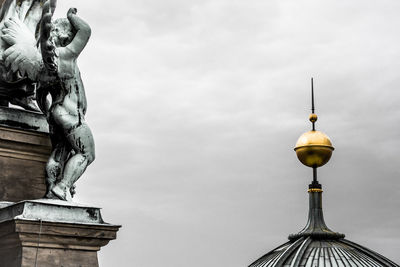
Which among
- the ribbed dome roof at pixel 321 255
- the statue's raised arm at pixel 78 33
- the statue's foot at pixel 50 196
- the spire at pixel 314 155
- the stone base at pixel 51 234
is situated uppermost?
the spire at pixel 314 155

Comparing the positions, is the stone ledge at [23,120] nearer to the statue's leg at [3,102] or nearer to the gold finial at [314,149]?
the statue's leg at [3,102]

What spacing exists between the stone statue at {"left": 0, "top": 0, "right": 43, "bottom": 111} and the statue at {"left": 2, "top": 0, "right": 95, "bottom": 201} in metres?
0.36

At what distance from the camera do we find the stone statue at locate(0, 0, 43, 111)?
10547mm

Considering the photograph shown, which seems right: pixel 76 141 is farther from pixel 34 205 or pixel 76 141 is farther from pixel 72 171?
pixel 34 205

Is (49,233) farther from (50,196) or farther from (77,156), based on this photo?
(77,156)

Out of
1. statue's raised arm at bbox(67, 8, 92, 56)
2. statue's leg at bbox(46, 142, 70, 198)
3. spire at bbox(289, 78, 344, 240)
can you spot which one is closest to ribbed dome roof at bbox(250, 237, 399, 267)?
spire at bbox(289, 78, 344, 240)

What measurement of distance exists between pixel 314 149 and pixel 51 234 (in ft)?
116

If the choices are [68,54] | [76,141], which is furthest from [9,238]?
[68,54]

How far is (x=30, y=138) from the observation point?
1039 cm

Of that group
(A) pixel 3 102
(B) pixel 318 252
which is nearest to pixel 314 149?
(B) pixel 318 252

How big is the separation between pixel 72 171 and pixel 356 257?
105 ft

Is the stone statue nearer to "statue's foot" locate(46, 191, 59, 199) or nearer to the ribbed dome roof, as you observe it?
"statue's foot" locate(46, 191, 59, 199)

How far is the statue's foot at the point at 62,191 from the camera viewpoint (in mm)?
9797

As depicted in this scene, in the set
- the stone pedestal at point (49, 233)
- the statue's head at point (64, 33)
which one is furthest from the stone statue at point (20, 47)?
the stone pedestal at point (49, 233)
